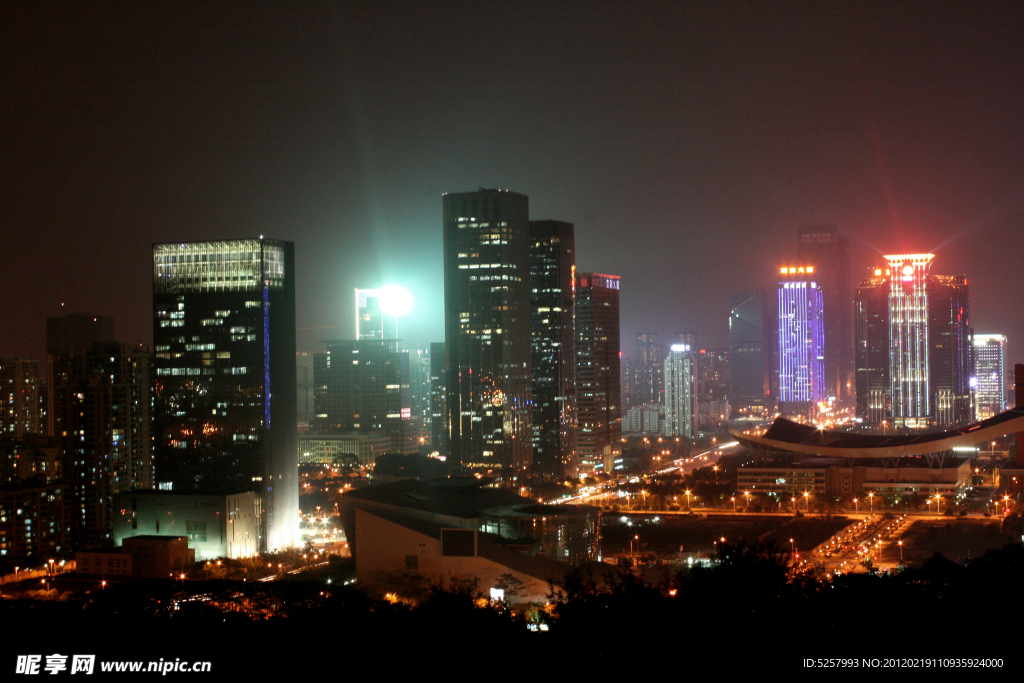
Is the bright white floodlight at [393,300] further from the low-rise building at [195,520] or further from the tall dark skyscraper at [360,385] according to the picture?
the low-rise building at [195,520]

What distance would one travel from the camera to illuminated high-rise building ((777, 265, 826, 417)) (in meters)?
65.1

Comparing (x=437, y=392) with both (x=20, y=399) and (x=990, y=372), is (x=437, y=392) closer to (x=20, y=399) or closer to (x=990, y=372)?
(x=20, y=399)

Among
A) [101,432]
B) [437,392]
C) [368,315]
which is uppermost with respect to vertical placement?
[368,315]

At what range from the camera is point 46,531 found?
74.1 ft

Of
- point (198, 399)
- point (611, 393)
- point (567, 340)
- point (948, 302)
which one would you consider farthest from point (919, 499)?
point (948, 302)

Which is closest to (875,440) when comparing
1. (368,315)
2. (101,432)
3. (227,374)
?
(227,374)

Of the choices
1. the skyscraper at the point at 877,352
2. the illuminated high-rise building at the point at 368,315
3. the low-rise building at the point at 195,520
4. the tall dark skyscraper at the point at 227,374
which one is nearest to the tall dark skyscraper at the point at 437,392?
the illuminated high-rise building at the point at 368,315

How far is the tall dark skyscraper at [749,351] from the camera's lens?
2685 inches

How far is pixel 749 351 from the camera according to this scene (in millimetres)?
73625

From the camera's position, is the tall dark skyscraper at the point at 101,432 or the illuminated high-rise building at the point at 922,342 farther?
the illuminated high-rise building at the point at 922,342

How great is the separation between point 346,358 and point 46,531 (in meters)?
27.3

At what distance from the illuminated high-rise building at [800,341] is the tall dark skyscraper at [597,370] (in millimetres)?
26658

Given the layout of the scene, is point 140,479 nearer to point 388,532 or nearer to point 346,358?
point 388,532

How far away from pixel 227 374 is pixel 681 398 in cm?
3568
